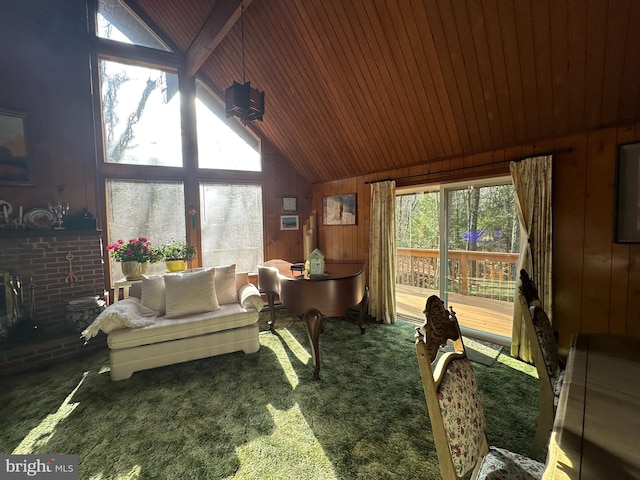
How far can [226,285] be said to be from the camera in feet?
11.1

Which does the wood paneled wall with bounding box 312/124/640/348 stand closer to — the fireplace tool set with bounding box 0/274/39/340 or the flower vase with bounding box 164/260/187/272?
the flower vase with bounding box 164/260/187/272

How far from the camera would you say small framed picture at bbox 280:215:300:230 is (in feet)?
17.3

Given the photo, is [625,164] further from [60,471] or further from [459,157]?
[60,471]

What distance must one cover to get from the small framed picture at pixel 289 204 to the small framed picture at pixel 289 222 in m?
0.13

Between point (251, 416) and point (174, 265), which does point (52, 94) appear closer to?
point (174, 265)

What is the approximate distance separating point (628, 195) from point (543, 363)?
186cm

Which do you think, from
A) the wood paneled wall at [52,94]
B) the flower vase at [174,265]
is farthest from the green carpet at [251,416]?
the wood paneled wall at [52,94]

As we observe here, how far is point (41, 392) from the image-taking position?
8.07ft

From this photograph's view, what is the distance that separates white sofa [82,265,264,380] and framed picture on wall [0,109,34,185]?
184 cm

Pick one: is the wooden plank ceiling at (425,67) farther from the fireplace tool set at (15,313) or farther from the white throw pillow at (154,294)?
the fireplace tool set at (15,313)

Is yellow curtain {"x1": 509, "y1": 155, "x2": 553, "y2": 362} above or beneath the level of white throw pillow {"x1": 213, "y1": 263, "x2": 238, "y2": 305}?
above

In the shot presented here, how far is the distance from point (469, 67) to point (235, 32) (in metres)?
2.81

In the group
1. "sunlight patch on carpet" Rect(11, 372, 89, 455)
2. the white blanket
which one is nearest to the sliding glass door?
the white blanket

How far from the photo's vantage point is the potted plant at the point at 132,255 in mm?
3738
